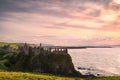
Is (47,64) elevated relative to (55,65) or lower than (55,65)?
elevated

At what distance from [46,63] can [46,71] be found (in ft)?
15.2

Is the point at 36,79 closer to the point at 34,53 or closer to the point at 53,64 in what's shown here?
the point at 53,64

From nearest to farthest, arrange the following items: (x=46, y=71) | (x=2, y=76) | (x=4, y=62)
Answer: (x=2, y=76), (x=46, y=71), (x=4, y=62)

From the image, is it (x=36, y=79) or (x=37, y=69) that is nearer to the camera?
(x=36, y=79)

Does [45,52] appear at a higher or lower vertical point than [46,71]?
higher

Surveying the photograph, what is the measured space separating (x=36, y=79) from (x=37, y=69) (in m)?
59.6

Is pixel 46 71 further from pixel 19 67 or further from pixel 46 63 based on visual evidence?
pixel 19 67

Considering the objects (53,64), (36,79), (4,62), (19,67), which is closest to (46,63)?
(53,64)

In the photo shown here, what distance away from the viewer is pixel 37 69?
141500 millimetres

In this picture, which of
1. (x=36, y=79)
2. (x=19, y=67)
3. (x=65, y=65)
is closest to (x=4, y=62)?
(x=19, y=67)

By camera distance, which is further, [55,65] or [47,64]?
[47,64]

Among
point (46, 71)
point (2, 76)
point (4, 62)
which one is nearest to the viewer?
point (2, 76)

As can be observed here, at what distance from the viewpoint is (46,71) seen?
463ft

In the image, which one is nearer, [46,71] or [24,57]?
[46,71]
